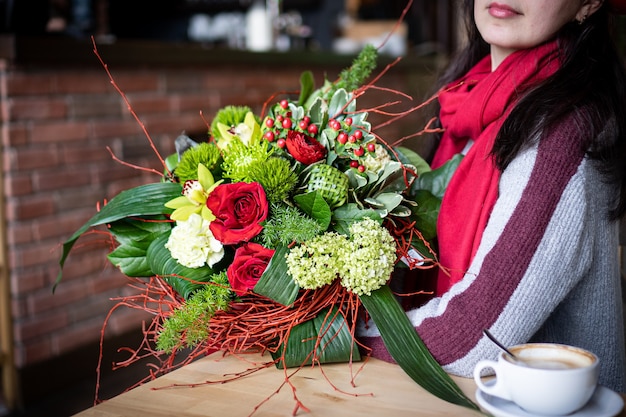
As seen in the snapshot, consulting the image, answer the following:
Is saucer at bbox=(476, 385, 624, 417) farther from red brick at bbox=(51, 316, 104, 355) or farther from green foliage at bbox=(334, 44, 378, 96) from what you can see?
red brick at bbox=(51, 316, 104, 355)

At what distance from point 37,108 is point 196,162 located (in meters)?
1.66

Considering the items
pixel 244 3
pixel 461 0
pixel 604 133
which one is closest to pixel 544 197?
pixel 604 133

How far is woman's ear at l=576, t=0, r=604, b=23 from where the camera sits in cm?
123

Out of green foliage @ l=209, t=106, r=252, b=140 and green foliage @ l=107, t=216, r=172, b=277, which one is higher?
green foliage @ l=209, t=106, r=252, b=140

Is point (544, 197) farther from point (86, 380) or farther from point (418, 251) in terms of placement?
point (86, 380)

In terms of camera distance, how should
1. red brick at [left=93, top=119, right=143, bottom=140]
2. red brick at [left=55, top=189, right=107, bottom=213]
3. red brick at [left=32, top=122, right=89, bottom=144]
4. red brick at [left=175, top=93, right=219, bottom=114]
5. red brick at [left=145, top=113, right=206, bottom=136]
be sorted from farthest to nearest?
1. red brick at [left=175, top=93, right=219, bottom=114]
2. red brick at [left=145, top=113, right=206, bottom=136]
3. red brick at [left=93, top=119, right=143, bottom=140]
4. red brick at [left=55, top=189, right=107, bottom=213]
5. red brick at [left=32, top=122, right=89, bottom=144]

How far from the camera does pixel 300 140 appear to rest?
1052 mm

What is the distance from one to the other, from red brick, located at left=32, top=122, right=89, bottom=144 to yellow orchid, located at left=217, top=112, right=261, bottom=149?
1.58 m

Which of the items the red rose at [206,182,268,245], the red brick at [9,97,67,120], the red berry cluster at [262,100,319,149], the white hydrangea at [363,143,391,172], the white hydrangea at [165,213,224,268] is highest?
the red brick at [9,97,67,120]

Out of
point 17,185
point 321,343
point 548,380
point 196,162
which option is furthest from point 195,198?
point 17,185

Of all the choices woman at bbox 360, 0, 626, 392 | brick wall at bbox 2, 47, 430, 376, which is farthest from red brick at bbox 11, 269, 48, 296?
woman at bbox 360, 0, 626, 392

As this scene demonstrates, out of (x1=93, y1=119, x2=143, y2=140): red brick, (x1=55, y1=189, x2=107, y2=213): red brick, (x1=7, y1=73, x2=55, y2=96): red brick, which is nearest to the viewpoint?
(x1=7, y1=73, x2=55, y2=96): red brick

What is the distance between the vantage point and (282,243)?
1.00 m

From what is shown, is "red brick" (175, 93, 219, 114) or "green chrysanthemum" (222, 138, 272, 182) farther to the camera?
"red brick" (175, 93, 219, 114)
